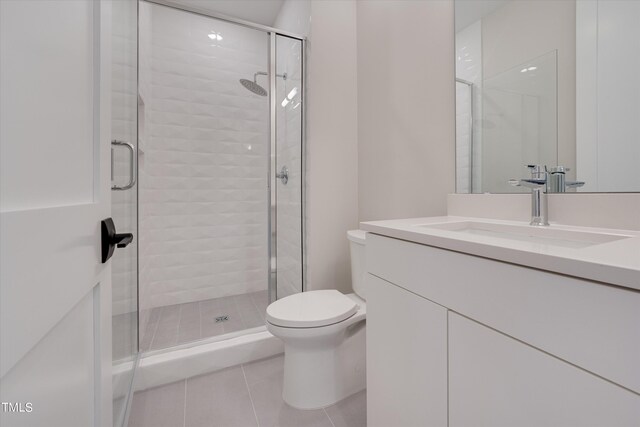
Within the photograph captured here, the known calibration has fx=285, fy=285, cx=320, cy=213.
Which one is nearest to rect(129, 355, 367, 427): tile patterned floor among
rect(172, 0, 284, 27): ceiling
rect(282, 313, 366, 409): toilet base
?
rect(282, 313, 366, 409): toilet base

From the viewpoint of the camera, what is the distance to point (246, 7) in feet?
7.67

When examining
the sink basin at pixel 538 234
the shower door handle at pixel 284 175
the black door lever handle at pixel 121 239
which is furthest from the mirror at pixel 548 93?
the black door lever handle at pixel 121 239

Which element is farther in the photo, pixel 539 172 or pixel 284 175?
pixel 284 175

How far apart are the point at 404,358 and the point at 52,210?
0.85 m

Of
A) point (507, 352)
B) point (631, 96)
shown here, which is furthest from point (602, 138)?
point (507, 352)

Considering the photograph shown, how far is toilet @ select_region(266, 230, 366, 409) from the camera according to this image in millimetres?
1229

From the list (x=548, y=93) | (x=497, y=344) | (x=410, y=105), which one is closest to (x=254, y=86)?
(x=410, y=105)

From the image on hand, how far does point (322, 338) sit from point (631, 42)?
1421 mm

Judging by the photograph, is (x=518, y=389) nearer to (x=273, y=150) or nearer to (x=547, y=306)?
(x=547, y=306)

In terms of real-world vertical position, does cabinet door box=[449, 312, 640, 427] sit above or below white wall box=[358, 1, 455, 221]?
below

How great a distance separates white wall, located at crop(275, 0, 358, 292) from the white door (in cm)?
124

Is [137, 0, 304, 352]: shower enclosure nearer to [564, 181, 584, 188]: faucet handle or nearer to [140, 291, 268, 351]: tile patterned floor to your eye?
[140, 291, 268, 351]: tile patterned floor

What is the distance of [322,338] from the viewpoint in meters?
1.25

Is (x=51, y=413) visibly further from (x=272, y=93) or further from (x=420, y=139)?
(x=272, y=93)
